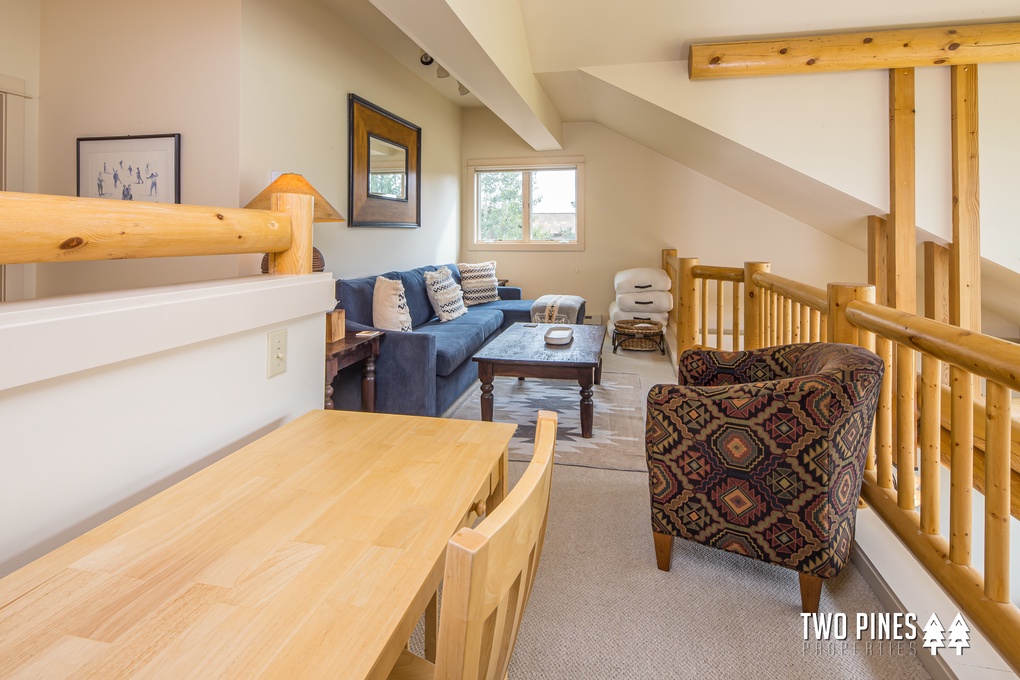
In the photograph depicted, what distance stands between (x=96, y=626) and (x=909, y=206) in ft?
14.1

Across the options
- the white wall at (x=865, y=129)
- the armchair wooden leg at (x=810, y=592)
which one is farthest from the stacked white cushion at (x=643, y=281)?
the armchair wooden leg at (x=810, y=592)

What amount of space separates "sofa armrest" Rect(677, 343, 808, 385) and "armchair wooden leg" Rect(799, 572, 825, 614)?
2.16 ft

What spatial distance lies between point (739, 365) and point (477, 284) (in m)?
3.85

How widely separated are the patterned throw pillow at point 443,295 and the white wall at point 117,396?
3331mm

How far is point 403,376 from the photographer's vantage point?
127 inches

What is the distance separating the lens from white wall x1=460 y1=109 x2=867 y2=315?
6024 millimetres

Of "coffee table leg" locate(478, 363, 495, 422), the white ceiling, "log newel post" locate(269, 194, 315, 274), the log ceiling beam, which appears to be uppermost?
the white ceiling

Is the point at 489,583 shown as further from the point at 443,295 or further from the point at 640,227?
the point at 640,227

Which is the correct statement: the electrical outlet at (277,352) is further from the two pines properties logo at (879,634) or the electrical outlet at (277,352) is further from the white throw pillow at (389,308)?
the white throw pillow at (389,308)

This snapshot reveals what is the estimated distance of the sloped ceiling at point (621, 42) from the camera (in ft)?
9.68

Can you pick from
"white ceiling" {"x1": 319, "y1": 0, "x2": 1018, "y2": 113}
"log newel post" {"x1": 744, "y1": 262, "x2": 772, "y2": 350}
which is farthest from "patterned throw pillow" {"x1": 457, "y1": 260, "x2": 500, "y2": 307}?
"log newel post" {"x1": 744, "y1": 262, "x2": 772, "y2": 350}

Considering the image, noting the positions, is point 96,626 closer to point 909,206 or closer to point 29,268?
point 29,268

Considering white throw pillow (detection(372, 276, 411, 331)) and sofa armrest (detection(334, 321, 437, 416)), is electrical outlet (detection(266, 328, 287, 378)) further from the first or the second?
white throw pillow (detection(372, 276, 411, 331))

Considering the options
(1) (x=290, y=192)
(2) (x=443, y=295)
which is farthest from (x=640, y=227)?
(1) (x=290, y=192)
